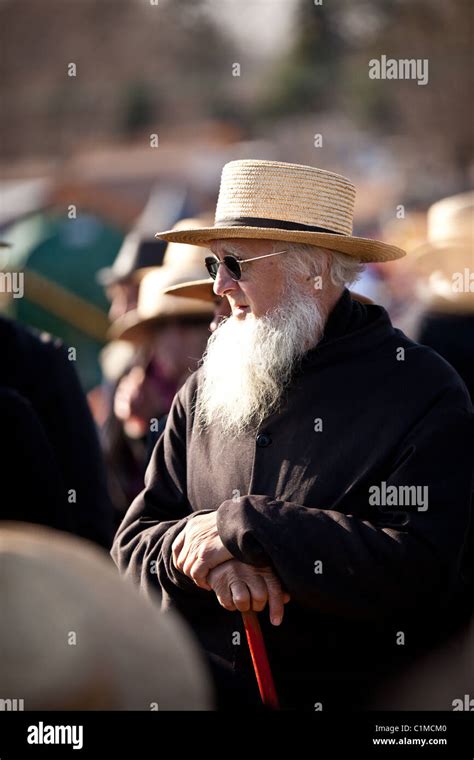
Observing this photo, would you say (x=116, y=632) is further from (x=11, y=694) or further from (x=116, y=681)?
(x=11, y=694)

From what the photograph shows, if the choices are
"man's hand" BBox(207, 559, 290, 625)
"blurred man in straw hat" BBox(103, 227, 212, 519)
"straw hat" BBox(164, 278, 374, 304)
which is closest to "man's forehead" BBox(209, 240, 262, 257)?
"straw hat" BBox(164, 278, 374, 304)

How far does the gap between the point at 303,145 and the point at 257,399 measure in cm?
3797

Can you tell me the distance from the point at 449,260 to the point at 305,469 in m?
3.41

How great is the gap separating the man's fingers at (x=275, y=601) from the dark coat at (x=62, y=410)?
1.34 m

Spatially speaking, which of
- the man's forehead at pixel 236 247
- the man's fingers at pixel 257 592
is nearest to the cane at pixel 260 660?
the man's fingers at pixel 257 592

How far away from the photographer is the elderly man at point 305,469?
342 centimetres

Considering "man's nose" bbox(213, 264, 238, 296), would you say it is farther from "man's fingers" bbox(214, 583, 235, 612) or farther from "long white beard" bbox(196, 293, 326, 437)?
"man's fingers" bbox(214, 583, 235, 612)

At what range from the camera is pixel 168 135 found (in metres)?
54.7

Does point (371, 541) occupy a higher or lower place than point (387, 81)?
lower

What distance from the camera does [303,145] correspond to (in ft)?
134

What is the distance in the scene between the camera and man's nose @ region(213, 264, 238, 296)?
3.75 metres

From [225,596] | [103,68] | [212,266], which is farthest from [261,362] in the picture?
[103,68]

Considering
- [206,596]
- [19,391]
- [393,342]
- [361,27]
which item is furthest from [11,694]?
[361,27]

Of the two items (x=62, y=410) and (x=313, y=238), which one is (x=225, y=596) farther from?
(x=62, y=410)
